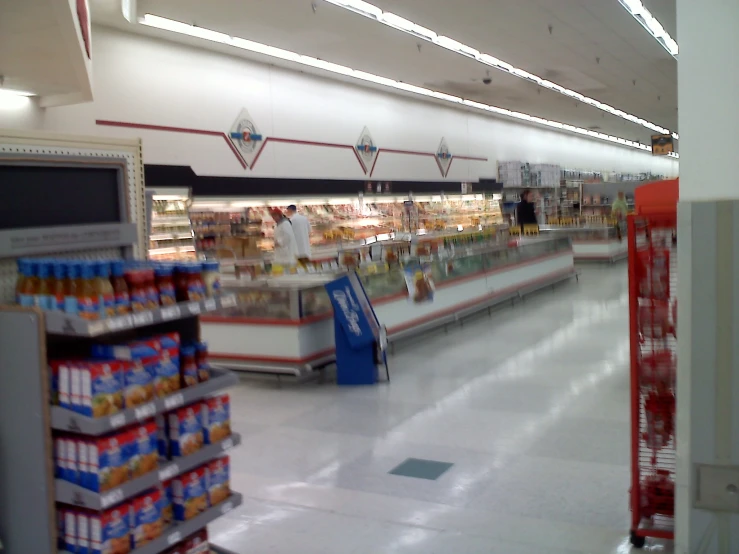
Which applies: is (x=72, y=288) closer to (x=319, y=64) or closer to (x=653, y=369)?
(x=653, y=369)

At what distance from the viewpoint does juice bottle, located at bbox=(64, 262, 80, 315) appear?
2.50m

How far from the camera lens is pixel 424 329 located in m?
8.89

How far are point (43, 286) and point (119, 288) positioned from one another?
282 millimetres

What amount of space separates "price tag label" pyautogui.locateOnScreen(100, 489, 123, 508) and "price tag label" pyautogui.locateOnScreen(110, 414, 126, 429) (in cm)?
23

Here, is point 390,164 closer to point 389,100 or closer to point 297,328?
point 389,100

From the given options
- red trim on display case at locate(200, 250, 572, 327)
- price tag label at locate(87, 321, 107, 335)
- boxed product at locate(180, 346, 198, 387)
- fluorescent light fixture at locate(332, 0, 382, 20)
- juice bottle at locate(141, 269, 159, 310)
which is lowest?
red trim on display case at locate(200, 250, 572, 327)

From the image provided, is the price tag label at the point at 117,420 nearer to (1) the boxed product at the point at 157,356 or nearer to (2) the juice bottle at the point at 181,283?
(1) the boxed product at the point at 157,356

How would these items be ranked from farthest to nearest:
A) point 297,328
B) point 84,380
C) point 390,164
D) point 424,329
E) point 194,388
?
point 390,164 < point 424,329 < point 297,328 < point 194,388 < point 84,380

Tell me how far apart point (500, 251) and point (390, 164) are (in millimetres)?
5899

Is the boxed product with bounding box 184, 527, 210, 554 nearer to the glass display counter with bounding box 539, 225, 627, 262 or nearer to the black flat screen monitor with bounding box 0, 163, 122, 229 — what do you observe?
the black flat screen monitor with bounding box 0, 163, 122, 229

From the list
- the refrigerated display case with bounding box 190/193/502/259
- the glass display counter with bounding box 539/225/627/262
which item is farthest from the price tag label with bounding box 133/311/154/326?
the glass display counter with bounding box 539/225/627/262

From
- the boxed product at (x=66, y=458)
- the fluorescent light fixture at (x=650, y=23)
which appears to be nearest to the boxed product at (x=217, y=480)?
the boxed product at (x=66, y=458)

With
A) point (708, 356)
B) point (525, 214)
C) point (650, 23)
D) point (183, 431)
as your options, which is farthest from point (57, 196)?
point (525, 214)

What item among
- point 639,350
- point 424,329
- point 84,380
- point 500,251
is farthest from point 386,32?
point 84,380
